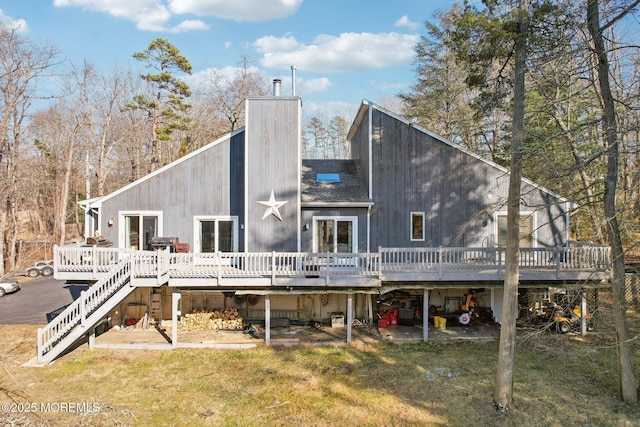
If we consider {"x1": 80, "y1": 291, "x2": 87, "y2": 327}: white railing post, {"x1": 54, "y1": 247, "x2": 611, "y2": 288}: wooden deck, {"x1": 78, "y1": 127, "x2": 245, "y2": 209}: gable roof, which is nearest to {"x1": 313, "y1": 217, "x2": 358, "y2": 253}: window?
{"x1": 54, "y1": 247, "x2": 611, "y2": 288}: wooden deck

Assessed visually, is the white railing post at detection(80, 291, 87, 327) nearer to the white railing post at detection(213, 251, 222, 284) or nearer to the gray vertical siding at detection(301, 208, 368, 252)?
the white railing post at detection(213, 251, 222, 284)

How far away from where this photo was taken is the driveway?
14792 mm

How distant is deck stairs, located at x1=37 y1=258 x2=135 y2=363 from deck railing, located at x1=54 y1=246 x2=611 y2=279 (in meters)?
0.48

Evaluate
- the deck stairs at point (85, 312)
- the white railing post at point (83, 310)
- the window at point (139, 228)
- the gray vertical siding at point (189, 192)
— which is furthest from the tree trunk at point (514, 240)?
the window at point (139, 228)

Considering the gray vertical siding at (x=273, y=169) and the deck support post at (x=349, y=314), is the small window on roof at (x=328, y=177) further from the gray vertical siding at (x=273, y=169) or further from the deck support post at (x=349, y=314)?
the deck support post at (x=349, y=314)

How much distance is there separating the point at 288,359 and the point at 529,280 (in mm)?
7865

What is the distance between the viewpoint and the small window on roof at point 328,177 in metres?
15.2

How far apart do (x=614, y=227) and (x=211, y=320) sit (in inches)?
475

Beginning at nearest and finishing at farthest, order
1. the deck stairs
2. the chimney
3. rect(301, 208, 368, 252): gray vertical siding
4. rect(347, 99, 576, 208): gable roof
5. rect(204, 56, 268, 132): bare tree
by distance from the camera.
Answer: the deck stairs, rect(347, 99, 576, 208): gable roof, rect(301, 208, 368, 252): gray vertical siding, the chimney, rect(204, 56, 268, 132): bare tree

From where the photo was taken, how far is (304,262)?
1168cm

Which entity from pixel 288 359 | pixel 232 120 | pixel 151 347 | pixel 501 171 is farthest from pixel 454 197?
pixel 232 120

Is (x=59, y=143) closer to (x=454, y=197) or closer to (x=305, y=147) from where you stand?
(x=305, y=147)

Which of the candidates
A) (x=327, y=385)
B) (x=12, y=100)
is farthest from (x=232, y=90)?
(x=327, y=385)

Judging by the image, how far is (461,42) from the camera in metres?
8.98
